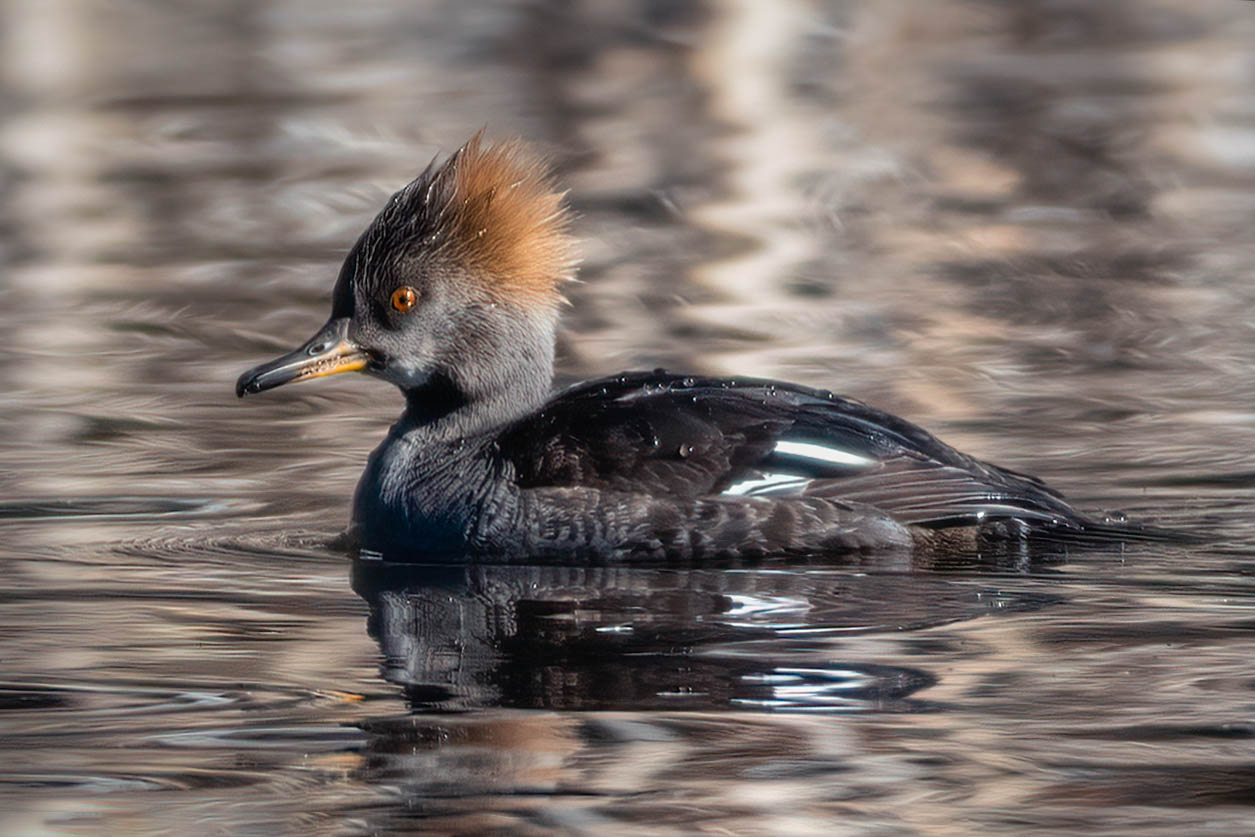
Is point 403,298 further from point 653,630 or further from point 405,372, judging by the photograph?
point 653,630

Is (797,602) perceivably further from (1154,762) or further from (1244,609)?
(1154,762)

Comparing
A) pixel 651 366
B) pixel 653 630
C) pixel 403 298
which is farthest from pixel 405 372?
pixel 651 366

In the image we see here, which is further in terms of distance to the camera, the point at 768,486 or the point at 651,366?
the point at 651,366

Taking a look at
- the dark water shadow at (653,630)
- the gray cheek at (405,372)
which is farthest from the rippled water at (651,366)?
the gray cheek at (405,372)

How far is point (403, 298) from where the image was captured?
7.09 metres

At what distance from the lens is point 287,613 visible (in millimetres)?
6027

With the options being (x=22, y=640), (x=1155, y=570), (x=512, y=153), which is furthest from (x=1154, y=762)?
(x=512, y=153)

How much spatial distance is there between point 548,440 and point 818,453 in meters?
0.82

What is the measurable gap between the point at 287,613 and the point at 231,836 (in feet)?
6.41

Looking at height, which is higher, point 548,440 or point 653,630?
point 548,440

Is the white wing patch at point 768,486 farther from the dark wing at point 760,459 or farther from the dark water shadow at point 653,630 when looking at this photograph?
the dark water shadow at point 653,630

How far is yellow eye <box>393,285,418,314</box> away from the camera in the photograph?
708 centimetres

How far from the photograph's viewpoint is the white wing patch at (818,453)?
667 centimetres

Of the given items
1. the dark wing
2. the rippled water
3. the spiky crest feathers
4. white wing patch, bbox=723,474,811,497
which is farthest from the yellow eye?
white wing patch, bbox=723,474,811,497
